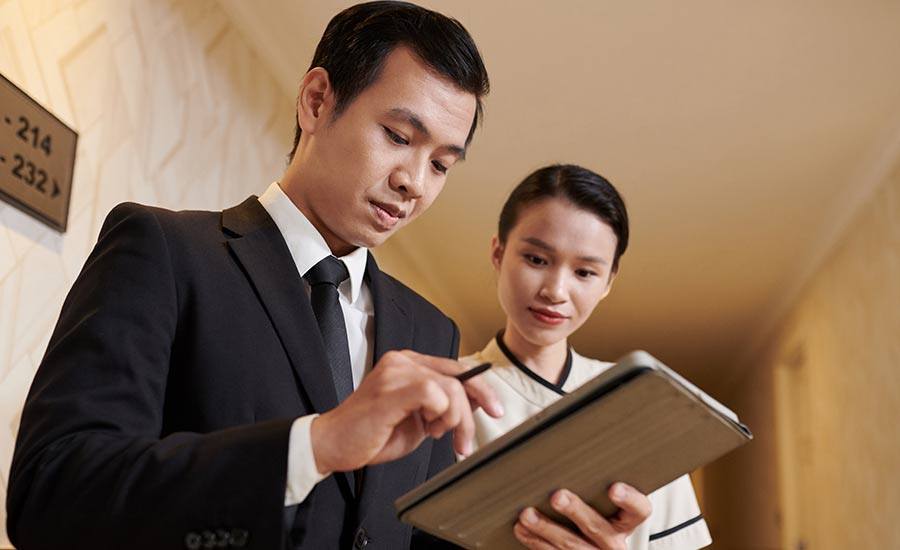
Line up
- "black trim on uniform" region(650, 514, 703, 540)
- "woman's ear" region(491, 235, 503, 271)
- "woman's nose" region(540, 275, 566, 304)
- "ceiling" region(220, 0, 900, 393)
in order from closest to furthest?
"black trim on uniform" region(650, 514, 703, 540)
"woman's nose" region(540, 275, 566, 304)
"woman's ear" region(491, 235, 503, 271)
"ceiling" region(220, 0, 900, 393)

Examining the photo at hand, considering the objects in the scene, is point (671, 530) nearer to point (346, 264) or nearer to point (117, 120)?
point (346, 264)

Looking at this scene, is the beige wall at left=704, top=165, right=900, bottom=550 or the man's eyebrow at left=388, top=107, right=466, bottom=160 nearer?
the man's eyebrow at left=388, top=107, right=466, bottom=160

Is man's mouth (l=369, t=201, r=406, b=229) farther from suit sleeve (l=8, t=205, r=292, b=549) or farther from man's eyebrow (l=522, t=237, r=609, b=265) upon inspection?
man's eyebrow (l=522, t=237, r=609, b=265)

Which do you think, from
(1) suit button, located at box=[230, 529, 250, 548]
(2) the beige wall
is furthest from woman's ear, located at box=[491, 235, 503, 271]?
(2) the beige wall

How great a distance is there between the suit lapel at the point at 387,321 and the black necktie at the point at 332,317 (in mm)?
53

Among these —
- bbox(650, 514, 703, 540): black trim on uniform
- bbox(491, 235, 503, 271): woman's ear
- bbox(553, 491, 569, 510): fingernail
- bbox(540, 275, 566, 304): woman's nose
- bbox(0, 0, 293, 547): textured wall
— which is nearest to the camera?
bbox(553, 491, 569, 510): fingernail

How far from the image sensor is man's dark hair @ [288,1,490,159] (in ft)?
3.97

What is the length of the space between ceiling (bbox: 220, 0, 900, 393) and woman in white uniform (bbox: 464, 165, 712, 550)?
4.53ft

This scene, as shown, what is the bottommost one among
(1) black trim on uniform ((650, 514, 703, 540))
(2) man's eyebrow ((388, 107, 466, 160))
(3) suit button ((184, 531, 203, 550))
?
(1) black trim on uniform ((650, 514, 703, 540))

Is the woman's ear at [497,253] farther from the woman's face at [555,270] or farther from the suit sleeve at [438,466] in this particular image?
the suit sleeve at [438,466]

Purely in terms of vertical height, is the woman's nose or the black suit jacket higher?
the woman's nose

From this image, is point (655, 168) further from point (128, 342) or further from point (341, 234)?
point (128, 342)

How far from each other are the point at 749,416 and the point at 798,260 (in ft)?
9.08

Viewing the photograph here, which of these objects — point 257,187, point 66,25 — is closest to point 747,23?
point 257,187
